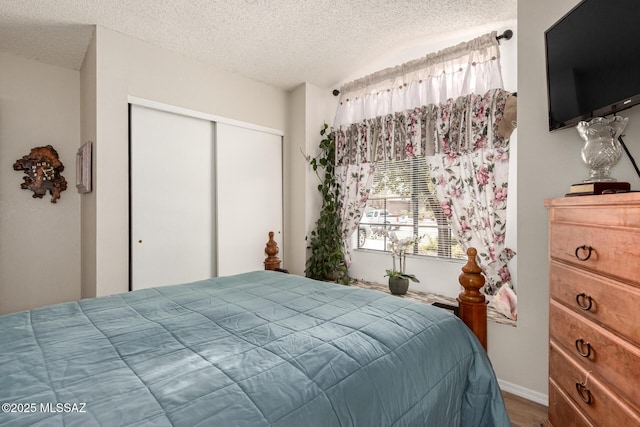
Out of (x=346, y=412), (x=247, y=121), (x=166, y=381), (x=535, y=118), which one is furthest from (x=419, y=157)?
(x=166, y=381)

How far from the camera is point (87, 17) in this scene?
7.52ft

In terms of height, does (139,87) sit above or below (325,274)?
above

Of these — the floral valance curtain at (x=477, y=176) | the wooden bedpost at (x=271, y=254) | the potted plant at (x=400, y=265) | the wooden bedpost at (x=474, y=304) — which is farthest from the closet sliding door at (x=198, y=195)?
the wooden bedpost at (x=474, y=304)

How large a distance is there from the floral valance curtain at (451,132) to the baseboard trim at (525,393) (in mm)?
640

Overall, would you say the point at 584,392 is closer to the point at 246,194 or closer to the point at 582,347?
the point at 582,347

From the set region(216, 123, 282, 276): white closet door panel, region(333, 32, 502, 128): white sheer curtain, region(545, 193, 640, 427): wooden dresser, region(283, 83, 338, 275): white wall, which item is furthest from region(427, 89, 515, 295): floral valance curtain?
region(216, 123, 282, 276): white closet door panel

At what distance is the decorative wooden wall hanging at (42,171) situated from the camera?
2.80 metres

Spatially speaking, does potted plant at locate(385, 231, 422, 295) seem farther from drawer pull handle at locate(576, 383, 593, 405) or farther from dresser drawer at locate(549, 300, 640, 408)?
drawer pull handle at locate(576, 383, 593, 405)

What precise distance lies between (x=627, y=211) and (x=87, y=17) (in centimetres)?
335

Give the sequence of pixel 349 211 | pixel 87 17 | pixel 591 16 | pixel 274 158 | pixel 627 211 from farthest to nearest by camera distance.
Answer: pixel 274 158
pixel 349 211
pixel 87 17
pixel 591 16
pixel 627 211

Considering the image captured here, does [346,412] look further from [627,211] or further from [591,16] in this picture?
[591,16]

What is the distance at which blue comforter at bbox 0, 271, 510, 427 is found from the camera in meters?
0.70

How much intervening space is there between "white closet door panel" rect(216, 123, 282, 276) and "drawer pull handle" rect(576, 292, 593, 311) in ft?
9.26

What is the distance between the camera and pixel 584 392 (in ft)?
3.74
